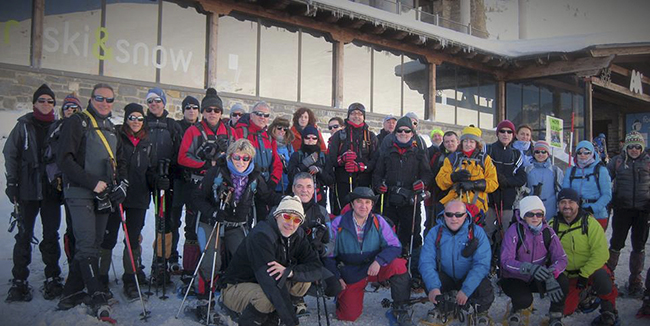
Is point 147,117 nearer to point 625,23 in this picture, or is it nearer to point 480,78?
point 480,78

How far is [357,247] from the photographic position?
420 cm

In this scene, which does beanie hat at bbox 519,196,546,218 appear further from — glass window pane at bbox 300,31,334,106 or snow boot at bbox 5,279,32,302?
glass window pane at bbox 300,31,334,106

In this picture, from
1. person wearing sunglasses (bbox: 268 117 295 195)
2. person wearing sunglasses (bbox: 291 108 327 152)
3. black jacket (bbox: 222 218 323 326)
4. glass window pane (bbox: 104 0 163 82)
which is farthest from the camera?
glass window pane (bbox: 104 0 163 82)

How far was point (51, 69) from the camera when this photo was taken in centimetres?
839

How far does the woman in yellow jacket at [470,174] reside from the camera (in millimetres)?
4824

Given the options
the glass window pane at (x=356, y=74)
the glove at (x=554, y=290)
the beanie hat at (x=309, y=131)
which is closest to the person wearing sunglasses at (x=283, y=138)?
the beanie hat at (x=309, y=131)

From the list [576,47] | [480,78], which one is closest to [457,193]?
[576,47]

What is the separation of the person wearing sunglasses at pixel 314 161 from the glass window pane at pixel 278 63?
613cm

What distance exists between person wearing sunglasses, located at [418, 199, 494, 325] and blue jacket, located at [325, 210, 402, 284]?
348 millimetres

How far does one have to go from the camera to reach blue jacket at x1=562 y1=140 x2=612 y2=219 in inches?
190

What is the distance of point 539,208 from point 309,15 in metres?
8.61

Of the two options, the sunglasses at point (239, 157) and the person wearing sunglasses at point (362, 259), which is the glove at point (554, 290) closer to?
the person wearing sunglasses at point (362, 259)

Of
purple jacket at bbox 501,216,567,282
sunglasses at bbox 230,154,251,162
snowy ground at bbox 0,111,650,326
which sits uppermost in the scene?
sunglasses at bbox 230,154,251,162

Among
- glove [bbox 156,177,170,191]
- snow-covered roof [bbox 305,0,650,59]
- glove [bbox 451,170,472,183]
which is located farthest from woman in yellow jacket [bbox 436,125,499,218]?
snow-covered roof [bbox 305,0,650,59]
